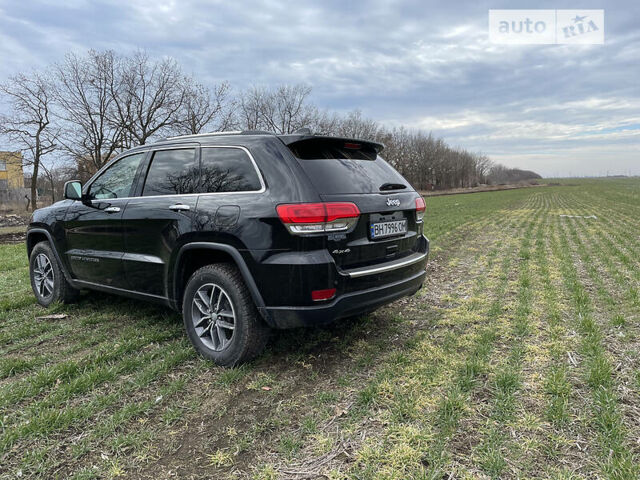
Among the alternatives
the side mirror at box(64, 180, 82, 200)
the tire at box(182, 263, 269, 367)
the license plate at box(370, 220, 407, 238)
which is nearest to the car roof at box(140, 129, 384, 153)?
the license plate at box(370, 220, 407, 238)

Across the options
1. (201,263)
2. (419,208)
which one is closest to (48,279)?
(201,263)

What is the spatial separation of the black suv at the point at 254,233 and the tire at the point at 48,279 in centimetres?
88

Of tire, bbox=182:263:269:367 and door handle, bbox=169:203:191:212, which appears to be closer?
tire, bbox=182:263:269:367

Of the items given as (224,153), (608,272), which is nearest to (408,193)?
(224,153)

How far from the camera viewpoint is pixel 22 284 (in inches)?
238

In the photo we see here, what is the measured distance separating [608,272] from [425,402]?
5446mm

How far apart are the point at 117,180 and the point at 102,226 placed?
0.51 m

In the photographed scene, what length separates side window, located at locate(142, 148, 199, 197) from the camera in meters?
3.41

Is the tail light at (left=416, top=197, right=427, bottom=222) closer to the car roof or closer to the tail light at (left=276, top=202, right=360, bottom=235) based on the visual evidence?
the car roof

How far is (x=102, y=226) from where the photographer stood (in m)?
4.04

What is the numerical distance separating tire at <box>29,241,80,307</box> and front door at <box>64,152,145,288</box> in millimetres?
388

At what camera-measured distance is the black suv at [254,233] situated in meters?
2.76

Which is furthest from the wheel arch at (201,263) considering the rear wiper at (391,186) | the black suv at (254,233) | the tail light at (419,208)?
the tail light at (419,208)

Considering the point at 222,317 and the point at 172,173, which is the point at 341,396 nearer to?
the point at 222,317
